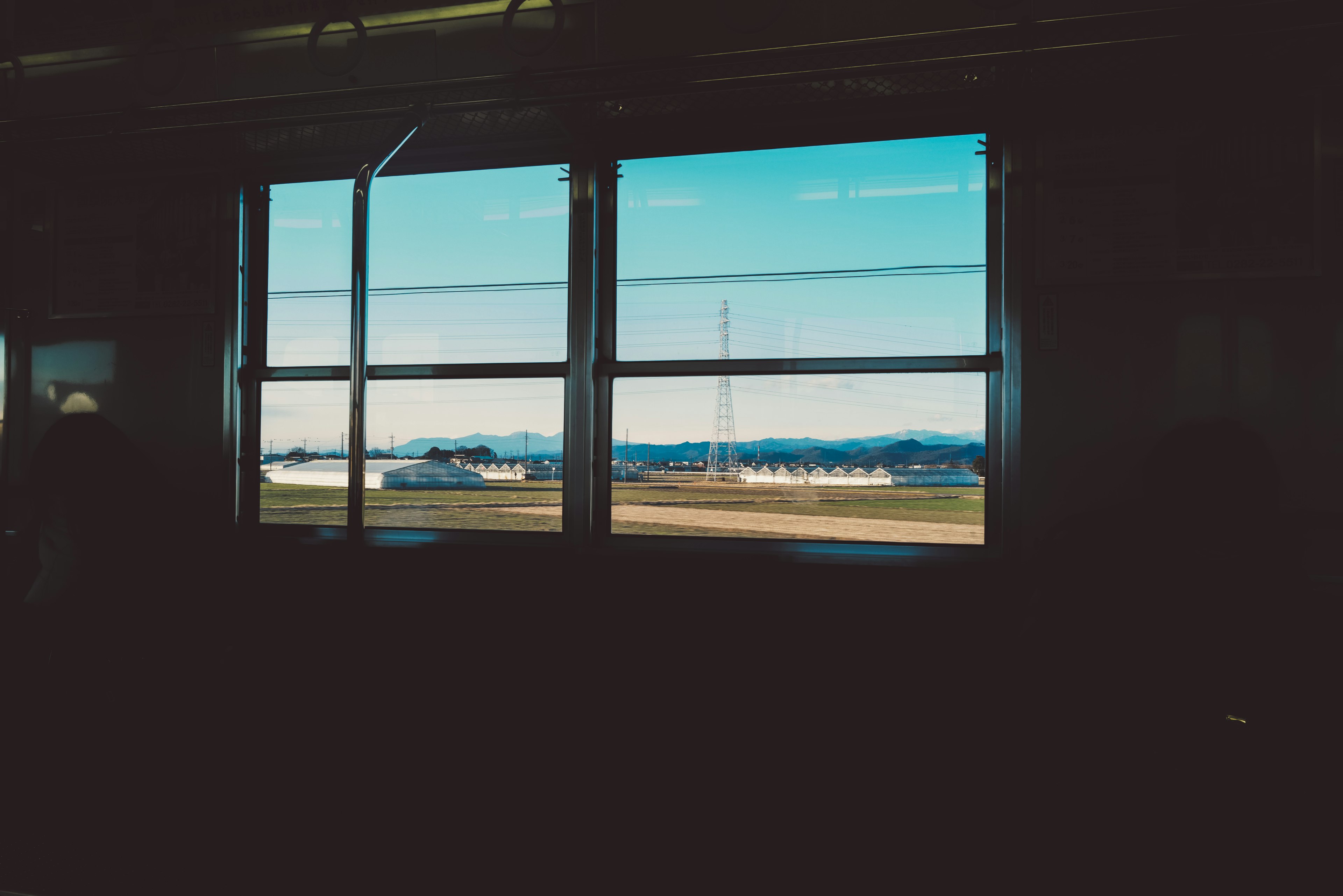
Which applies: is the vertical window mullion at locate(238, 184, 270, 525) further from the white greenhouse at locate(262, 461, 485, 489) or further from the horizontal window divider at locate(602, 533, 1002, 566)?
the horizontal window divider at locate(602, 533, 1002, 566)

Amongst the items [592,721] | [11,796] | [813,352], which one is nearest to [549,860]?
[592,721]

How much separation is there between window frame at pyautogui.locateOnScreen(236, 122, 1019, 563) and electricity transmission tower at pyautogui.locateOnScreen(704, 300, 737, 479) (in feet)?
0.30

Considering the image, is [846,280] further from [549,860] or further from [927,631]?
[549,860]

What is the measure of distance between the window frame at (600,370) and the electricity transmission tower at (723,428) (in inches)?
3.6

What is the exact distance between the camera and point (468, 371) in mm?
2588

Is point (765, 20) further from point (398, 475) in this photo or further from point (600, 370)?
point (398, 475)

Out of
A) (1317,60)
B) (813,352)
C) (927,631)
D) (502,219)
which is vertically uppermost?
(1317,60)

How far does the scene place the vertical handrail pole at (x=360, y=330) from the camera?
120 cm

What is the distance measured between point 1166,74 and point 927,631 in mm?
1664

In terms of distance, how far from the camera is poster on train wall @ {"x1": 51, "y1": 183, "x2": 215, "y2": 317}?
2844 millimetres

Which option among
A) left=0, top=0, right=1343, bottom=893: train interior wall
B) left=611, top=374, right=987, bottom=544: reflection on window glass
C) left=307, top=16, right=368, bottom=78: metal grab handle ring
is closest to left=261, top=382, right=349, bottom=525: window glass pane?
left=0, top=0, right=1343, bottom=893: train interior wall

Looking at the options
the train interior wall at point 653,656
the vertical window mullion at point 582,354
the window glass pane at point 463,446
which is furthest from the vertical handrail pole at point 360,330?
the vertical window mullion at point 582,354

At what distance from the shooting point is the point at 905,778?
1.82 metres

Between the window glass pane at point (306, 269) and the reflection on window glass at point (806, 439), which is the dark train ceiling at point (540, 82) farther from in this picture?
the reflection on window glass at point (806, 439)
